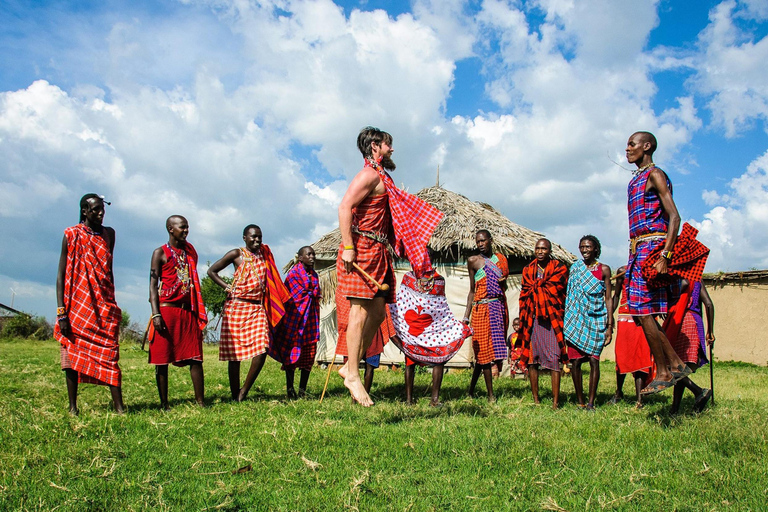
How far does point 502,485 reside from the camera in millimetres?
3189

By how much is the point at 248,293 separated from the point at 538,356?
141 inches

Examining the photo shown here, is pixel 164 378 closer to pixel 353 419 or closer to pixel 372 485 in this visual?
pixel 353 419

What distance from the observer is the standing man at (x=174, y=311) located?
19.4ft

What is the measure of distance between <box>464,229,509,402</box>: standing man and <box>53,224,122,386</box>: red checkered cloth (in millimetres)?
4145

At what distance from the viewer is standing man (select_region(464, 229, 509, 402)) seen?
714cm

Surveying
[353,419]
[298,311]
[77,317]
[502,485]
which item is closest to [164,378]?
[77,317]

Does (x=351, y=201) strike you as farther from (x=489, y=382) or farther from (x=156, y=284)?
(x=489, y=382)

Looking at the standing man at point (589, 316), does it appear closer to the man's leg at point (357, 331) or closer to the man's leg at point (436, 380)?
the man's leg at point (436, 380)

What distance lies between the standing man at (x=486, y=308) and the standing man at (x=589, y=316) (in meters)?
0.92

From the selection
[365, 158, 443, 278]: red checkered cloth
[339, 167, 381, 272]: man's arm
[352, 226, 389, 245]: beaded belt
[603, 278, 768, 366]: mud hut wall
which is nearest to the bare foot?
[339, 167, 381, 272]: man's arm

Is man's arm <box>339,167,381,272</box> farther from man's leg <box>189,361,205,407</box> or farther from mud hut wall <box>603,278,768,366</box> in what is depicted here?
mud hut wall <box>603,278,768,366</box>

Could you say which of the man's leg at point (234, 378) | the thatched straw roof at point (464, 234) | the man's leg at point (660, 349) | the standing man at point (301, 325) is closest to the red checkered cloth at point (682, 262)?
the man's leg at point (660, 349)

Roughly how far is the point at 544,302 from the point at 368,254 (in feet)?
9.56

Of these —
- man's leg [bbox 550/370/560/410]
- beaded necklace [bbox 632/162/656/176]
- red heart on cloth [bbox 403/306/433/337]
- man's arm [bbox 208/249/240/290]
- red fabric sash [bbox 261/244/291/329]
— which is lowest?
man's leg [bbox 550/370/560/410]
